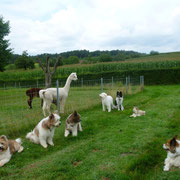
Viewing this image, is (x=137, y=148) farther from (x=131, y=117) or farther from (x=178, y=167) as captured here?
(x=131, y=117)

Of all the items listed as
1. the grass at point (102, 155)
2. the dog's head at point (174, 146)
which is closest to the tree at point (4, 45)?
the grass at point (102, 155)

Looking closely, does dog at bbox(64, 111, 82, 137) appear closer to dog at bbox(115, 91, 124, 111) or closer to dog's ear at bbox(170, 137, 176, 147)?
dog's ear at bbox(170, 137, 176, 147)

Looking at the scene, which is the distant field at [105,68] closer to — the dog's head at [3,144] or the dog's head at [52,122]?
the dog's head at [52,122]

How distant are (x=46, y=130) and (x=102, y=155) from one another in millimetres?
1767

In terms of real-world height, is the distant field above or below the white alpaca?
above

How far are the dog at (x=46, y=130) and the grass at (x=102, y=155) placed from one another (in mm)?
200

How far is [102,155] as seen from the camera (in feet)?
15.7

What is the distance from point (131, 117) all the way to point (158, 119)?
1155 millimetres

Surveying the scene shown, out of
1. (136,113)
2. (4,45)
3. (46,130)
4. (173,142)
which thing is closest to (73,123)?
(46,130)

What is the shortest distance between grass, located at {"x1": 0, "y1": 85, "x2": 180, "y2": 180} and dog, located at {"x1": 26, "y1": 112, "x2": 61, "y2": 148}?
0.20 meters

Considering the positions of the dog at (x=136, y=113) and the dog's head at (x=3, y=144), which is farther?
the dog at (x=136, y=113)

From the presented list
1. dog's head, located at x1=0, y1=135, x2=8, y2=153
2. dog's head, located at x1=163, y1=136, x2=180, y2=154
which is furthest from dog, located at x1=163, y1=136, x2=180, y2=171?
dog's head, located at x1=0, y1=135, x2=8, y2=153

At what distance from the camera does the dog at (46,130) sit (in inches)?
209

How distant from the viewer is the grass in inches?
156
